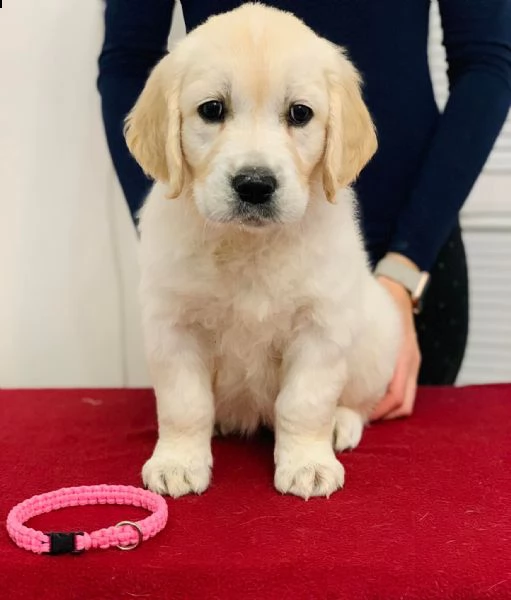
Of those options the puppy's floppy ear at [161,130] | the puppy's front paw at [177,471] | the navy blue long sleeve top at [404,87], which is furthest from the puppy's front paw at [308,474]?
the navy blue long sleeve top at [404,87]

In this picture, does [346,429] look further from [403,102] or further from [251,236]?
[403,102]

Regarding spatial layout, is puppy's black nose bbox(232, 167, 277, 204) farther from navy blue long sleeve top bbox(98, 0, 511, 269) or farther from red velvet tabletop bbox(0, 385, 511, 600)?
navy blue long sleeve top bbox(98, 0, 511, 269)

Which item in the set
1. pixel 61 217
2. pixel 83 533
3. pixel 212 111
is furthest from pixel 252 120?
pixel 61 217

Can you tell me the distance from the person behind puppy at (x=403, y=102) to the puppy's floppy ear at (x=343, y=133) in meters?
0.57

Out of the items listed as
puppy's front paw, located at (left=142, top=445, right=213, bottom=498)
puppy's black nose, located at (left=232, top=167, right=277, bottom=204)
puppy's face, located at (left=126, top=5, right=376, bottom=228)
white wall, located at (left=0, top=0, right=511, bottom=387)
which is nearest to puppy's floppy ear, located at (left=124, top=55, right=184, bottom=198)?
puppy's face, located at (left=126, top=5, right=376, bottom=228)

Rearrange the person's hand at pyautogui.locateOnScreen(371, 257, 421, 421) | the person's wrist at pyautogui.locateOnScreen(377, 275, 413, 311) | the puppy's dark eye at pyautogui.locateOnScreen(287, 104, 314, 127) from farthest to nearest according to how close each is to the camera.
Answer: the person's wrist at pyautogui.locateOnScreen(377, 275, 413, 311), the person's hand at pyautogui.locateOnScreen(371, 257, 421, 421), the puppy's dark eye at pyautogui.locateOnScreen(287, 104, 314, 127)

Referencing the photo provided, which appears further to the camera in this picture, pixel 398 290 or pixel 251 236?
pixel 398 290

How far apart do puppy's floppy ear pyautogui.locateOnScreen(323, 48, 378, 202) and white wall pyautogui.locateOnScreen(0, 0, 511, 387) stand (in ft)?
4.26

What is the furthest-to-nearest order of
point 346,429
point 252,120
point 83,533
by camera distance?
point 346,429 < point 252,120 < point 83,533

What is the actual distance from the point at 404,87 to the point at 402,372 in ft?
2.59

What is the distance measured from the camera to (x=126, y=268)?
296cm

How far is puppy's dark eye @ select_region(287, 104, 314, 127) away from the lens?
140cm

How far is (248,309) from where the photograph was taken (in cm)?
145

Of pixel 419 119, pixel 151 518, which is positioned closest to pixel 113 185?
pixel 419 119
